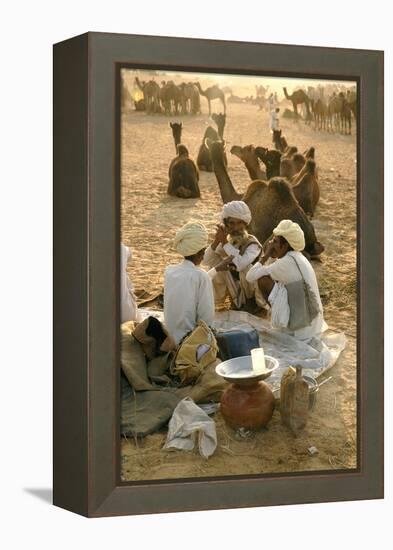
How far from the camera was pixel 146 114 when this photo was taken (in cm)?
965

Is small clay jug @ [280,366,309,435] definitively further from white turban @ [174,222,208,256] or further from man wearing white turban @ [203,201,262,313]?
white turban @ [174,222,208,256]

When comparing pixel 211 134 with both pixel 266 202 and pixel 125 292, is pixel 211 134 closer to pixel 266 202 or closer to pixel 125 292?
pixel 266 202

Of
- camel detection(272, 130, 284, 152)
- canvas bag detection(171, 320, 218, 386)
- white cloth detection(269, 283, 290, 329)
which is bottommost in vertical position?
canvas bag detection(171, 320, 218, 386)

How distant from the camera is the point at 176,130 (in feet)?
32.1

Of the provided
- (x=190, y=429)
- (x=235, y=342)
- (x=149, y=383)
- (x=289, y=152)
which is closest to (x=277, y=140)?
(x=289, y=152)

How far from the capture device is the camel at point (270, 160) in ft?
32.8

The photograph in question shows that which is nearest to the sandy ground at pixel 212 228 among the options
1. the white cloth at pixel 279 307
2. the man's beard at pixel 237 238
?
the man's beard at pixel 237 238

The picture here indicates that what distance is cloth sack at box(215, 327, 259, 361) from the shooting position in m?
9.89

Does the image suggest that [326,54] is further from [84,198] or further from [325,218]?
[84,198]

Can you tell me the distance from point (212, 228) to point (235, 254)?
0.67 ft

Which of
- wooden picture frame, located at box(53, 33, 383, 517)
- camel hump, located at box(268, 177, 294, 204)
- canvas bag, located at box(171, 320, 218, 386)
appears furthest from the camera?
camel hump, located at box(268, 177, 294, 204)

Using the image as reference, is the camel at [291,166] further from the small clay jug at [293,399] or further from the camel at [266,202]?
the small clay jug at [293,399]

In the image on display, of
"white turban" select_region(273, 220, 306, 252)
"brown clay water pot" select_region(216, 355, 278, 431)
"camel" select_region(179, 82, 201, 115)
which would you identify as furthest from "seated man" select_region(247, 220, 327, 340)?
"camel" select_region(179, 82, 201, 115)

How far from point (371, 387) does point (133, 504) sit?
1.62 meters
